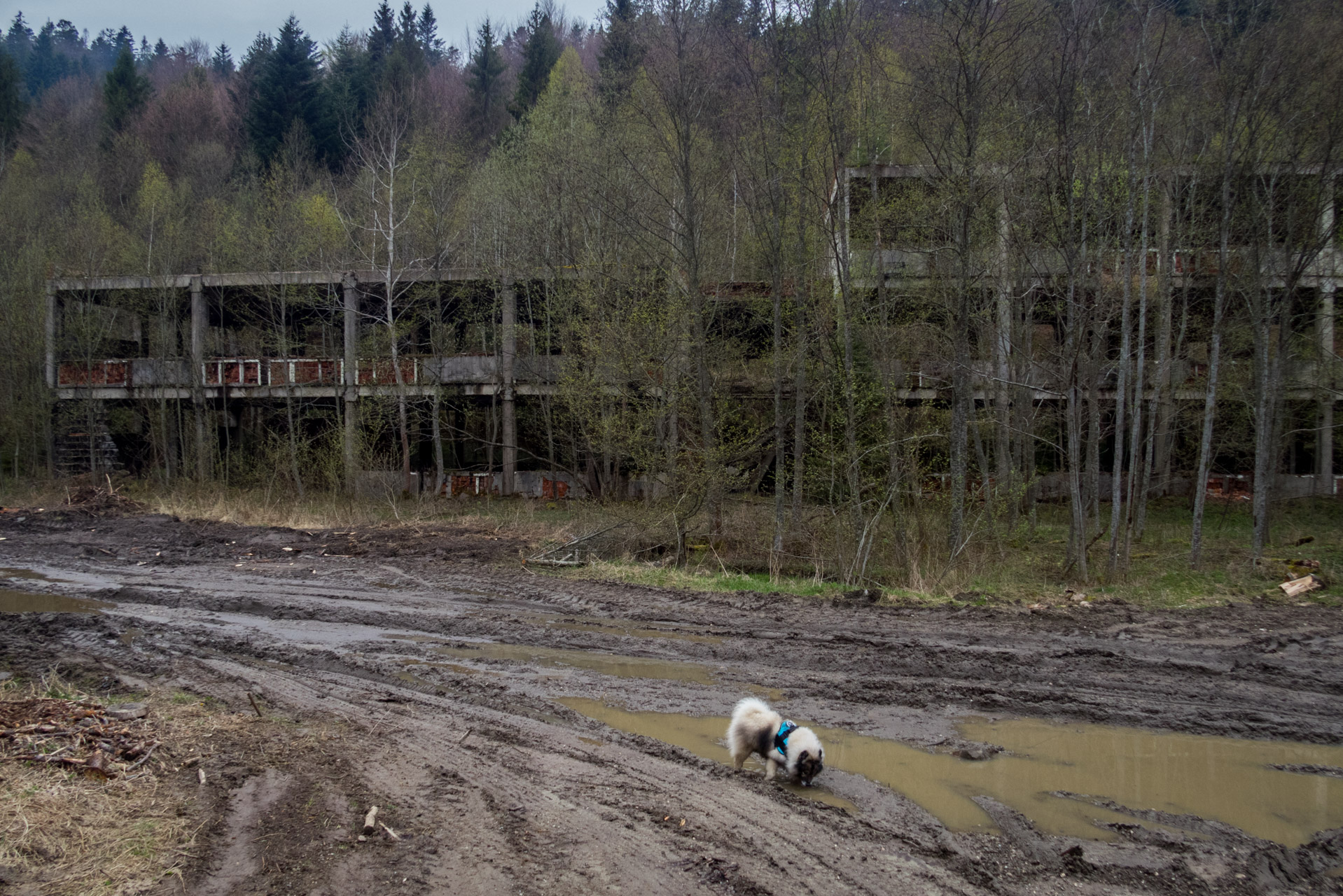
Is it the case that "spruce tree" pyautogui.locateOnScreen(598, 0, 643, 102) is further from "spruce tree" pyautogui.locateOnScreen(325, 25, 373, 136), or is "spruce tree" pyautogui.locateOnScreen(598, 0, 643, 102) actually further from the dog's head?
the dog's head

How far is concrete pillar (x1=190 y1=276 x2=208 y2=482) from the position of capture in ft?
98.3

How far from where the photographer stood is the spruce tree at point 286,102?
46938mm

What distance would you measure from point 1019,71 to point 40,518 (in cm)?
2820

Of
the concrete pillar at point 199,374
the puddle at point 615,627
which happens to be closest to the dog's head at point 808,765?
the puddle at point 615,627

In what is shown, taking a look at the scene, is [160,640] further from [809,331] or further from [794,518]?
[809,331]

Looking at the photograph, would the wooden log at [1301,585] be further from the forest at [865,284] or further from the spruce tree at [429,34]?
the spruce tree at [429,34]

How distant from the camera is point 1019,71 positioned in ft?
50.4

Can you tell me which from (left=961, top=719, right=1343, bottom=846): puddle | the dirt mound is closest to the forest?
the dirt mound

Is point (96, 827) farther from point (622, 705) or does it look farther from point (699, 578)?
point (699, 578)

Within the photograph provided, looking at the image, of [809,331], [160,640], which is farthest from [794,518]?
[160,640]

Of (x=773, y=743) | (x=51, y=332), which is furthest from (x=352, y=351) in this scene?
(x=773, y=743)

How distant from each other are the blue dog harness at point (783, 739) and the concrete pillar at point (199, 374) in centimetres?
2936

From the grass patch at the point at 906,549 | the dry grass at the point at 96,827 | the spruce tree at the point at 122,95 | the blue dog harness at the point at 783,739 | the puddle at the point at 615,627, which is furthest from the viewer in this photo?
the spruce tree at the point at 122,95

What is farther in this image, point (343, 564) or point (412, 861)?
point (343, 564)
